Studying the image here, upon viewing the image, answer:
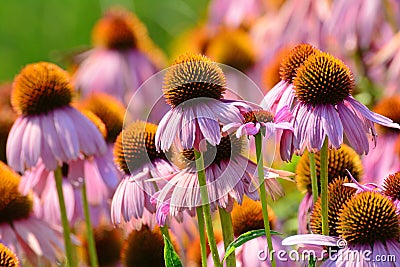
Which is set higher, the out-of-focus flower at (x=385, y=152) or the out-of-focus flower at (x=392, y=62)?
the out-of-focus flower at (x=392, y=62)

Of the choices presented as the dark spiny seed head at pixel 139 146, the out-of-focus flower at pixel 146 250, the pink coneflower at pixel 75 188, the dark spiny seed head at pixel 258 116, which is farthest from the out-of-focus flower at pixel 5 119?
the dark spiny seed head at pixel 258 116

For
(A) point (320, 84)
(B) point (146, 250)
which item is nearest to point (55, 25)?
(B) point (146, 250)

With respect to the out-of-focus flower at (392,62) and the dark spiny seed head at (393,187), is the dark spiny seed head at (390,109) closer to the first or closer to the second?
the out-of-focus flower at (392,62)

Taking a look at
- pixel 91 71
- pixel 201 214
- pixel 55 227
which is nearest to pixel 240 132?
pixel 201 214

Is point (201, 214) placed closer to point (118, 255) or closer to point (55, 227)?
point (55, 227)

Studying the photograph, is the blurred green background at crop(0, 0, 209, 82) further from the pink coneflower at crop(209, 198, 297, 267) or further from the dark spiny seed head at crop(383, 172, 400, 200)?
the dark spiny seed head at crop(383, 172, 400, 200)

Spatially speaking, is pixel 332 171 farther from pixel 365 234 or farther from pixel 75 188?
pixel 75 188

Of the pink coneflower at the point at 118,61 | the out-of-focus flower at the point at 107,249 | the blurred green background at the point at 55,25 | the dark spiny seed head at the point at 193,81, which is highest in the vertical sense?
the blurred green background at the point at 55,25

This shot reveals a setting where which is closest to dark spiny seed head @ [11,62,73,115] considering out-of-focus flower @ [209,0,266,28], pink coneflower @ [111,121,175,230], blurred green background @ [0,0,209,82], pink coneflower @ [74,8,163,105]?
pink coneflower @ [111,121,175,230]
